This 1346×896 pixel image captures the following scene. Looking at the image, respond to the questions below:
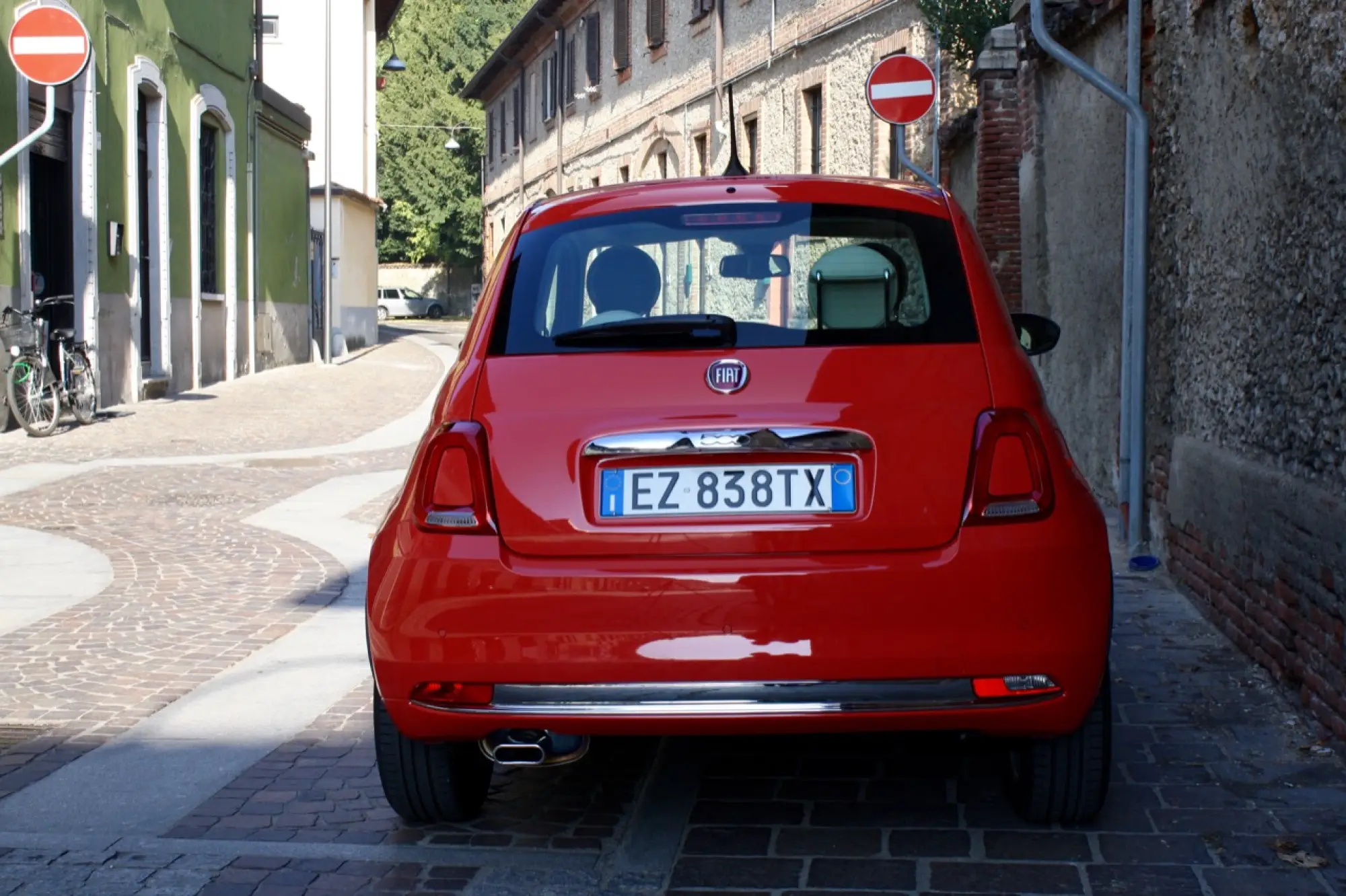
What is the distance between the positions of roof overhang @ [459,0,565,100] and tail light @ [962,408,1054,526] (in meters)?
36.0

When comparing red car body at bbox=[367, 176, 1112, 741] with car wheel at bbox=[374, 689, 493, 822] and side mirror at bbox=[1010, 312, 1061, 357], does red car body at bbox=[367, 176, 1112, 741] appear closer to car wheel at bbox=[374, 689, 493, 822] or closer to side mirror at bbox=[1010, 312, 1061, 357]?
car wheel at bbox=[374, 689, 493, 822]

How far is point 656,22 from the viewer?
30.7 meters

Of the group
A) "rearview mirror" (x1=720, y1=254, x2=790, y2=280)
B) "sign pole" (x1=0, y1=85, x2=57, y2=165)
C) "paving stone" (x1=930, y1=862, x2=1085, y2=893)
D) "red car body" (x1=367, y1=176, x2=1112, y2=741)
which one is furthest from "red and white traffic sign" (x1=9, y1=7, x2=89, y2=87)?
"paving stone" (x1=930, y1=862, x2=1085, y2=893)

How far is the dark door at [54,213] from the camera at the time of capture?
55.2ft

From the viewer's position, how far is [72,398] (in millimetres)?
15875

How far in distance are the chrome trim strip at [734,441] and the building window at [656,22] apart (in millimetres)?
27424

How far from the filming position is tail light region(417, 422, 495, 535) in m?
3.73

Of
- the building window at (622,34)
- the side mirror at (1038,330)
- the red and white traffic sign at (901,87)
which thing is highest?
the building window at (622,34)

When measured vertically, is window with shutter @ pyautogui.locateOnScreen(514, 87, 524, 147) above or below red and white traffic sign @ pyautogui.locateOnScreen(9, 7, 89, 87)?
above

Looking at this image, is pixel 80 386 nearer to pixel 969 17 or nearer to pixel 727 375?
pixel 969 17

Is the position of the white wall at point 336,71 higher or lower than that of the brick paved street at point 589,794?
higher

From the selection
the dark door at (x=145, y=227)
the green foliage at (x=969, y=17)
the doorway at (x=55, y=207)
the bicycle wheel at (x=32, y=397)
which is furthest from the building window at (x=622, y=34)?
the bicycle wheel at (x=32, y=397)

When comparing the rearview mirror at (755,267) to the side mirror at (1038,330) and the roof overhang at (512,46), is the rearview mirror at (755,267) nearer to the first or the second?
the side mirror at (1038,330)

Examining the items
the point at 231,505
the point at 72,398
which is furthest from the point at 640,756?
the point at 72,398
